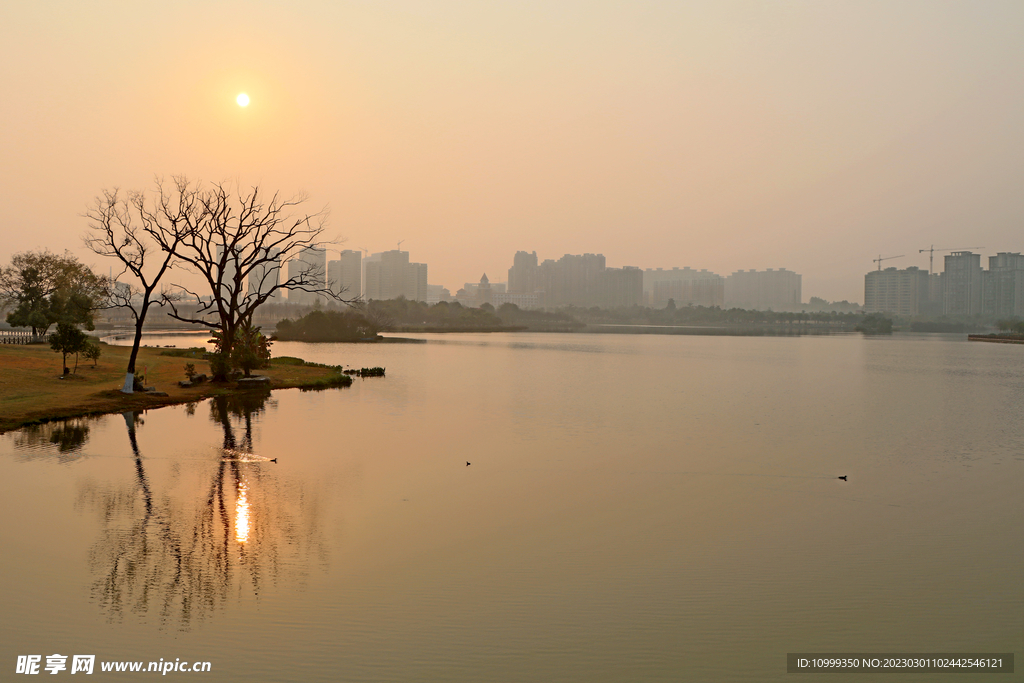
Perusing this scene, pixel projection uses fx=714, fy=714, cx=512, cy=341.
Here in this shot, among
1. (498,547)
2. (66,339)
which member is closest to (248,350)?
(66,339)

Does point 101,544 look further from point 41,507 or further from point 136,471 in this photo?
point 136,471

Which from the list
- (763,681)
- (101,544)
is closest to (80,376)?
(101,544)

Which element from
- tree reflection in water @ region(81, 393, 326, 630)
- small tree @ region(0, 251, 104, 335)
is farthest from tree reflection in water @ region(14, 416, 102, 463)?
small tree @ region(0, 251, 104, 335)

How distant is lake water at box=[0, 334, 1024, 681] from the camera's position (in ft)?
34.8

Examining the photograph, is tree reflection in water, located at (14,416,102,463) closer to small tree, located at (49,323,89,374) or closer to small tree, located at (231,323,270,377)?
small tree, located at (49,323,89,374)

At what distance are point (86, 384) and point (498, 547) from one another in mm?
33153

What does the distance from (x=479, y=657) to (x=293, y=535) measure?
658 cm

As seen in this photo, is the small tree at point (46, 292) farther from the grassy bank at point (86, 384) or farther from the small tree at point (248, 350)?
the small tree at point (248, 350)

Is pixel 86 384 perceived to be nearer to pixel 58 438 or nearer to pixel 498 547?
pixel 58 438

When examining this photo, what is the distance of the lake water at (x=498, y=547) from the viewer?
34.8 ft

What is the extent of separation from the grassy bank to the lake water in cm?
225

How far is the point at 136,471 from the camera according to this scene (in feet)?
68.3

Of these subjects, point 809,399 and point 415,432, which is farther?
point 809,399

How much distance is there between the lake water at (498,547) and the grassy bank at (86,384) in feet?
7.39
